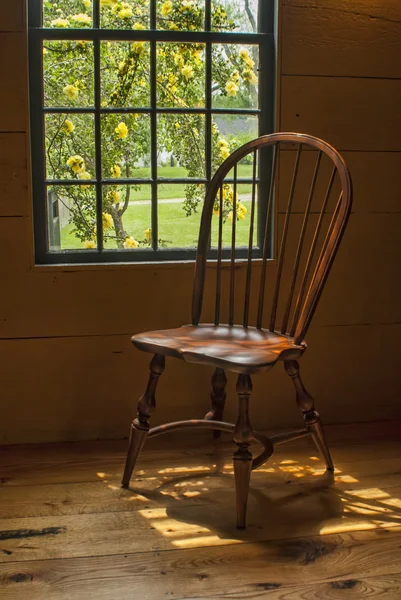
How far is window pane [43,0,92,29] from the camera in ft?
8.93

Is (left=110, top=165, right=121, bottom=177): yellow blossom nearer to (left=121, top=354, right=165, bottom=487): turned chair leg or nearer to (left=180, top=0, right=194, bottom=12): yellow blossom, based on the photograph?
(left=180, top=0, right=194, bottom=12): yellow blossom

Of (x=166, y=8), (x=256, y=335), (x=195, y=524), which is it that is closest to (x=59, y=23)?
(x=166, y=8)

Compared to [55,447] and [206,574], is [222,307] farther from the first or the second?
[206,574]

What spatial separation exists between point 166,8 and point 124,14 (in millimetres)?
158

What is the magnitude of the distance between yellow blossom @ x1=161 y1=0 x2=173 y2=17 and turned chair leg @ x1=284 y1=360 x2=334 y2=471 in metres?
1.38

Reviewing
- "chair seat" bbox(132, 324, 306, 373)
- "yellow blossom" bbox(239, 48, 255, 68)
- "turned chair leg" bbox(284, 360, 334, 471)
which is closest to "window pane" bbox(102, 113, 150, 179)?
"yellow blossom" bbox(239, 48, 255, 68)

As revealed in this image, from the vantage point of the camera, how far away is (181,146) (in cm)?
286

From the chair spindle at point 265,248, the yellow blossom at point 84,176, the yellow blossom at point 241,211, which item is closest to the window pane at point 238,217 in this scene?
the yellow blossom at point 241,211

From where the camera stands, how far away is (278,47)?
277 centimetres

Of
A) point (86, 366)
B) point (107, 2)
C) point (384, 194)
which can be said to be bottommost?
point (86, 366)

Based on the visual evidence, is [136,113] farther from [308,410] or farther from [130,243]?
[308,410]

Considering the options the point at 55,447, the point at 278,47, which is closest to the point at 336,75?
the point at 278,47

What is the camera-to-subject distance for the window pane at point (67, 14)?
8.93 feet

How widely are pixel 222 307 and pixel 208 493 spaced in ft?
2.52
